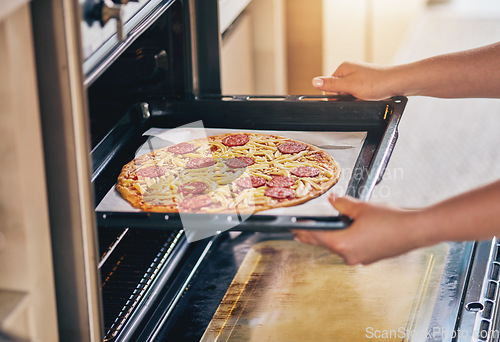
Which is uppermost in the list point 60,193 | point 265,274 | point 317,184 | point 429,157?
point 60,193

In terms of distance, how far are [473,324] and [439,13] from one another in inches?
172

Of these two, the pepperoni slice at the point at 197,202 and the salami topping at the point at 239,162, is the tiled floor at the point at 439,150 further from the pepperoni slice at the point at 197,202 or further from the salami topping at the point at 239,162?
the pepperoni slice at the point at 197,202

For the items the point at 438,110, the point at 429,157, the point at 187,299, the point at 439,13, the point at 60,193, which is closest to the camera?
the point at 60,193

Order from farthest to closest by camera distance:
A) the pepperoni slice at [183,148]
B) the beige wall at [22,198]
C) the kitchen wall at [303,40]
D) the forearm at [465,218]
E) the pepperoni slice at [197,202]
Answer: the kitchen wall at [303,40] → the pepperoni slice at [183,148] → the pepperoni slice at [197,202] → the forearm at [465,218] → the beige wall at [22,198]

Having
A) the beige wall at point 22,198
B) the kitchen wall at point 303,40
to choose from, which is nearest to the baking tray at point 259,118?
the beige wall at point 22,198

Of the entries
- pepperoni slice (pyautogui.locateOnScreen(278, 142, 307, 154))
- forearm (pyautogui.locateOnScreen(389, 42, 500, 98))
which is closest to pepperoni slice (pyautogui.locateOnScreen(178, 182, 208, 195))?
pepperoni slice (pyautogui.locateOnScreen(278, 142, 307, 154))

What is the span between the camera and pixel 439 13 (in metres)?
5.01

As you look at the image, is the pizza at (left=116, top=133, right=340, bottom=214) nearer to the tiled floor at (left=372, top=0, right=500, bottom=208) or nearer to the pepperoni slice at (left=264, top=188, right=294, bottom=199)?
the pepperoni slice at (left=264, top=188, right=294, bottom=199)

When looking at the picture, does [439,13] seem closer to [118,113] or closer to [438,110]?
[438,110]

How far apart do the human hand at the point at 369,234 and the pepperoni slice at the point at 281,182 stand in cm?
25

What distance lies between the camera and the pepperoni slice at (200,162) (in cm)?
121

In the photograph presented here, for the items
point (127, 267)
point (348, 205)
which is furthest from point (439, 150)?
point (348, 205)

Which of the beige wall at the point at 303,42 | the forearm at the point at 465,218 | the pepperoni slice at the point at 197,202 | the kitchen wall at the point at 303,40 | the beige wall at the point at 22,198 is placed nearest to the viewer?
the beige wall at the point at 22,198

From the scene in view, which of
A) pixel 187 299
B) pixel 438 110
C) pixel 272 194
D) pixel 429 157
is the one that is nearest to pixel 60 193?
pixel 272 194
